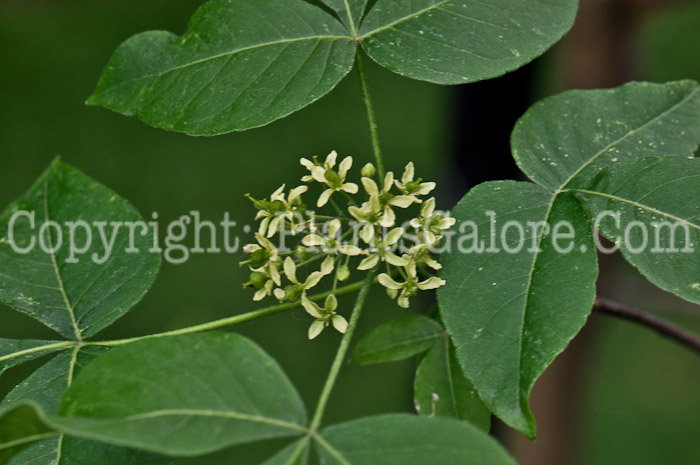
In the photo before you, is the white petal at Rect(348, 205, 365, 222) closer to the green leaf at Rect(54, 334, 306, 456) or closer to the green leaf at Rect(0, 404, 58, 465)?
the green leaf at Rect(54, 334, 306, 456)

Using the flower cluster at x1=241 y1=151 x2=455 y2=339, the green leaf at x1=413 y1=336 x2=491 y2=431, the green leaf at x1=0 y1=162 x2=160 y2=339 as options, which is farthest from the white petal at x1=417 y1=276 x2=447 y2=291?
the green leaf at x1=0 y1=162 x2=160 y2=339

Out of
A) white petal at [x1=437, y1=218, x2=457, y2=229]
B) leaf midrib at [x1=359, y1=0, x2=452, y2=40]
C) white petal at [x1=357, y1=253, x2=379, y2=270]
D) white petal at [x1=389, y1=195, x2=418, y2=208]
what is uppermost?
leaf midrib at [x1=359, y1=0, x2=452, y2=40]

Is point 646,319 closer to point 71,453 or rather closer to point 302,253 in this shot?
point 302,253

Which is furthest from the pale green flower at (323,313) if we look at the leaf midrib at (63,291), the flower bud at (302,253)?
the leaf midrib at (63,291)

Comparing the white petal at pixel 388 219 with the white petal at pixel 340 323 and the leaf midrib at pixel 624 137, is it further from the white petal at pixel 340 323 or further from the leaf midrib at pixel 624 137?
the leaf midrib at pixel 624 137

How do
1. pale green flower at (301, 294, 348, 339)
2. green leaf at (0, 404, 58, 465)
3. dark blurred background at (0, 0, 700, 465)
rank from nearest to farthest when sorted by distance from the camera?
green leaf at (0, 404, 58, 465), pale green flower at (301, 294, 348, 339), dark blurred background at (0, 0, 700, 465)

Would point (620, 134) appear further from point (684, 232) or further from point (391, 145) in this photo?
point (391, 145)
